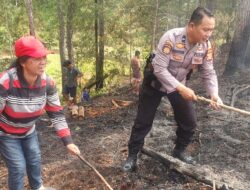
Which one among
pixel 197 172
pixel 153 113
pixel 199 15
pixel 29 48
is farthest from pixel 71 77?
pixel 29 48

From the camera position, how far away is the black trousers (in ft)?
15.9

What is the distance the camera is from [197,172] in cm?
477

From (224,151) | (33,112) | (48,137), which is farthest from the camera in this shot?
(48,137)

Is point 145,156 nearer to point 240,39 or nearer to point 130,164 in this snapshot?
point 130,164

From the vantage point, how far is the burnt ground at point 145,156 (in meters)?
4.91

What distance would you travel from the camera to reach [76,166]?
555cm

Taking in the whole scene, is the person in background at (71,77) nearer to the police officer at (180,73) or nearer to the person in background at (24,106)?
the police officer at (180,73)

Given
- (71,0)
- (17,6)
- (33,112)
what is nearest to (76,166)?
(33,112)

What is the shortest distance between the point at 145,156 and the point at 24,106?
2571 millimetres

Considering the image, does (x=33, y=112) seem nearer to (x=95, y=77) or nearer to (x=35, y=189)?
(x=35, y=189)


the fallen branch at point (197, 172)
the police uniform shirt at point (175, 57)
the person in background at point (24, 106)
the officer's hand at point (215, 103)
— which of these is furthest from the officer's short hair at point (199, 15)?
the fallen branch at point (197, 172)

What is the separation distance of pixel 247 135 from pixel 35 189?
403 cm

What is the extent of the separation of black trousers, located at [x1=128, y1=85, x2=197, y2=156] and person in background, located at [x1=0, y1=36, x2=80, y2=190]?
1.33 m

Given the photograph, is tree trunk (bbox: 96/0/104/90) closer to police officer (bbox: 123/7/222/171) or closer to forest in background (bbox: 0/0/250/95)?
forest in background (bbox: 0/0/250/95)
